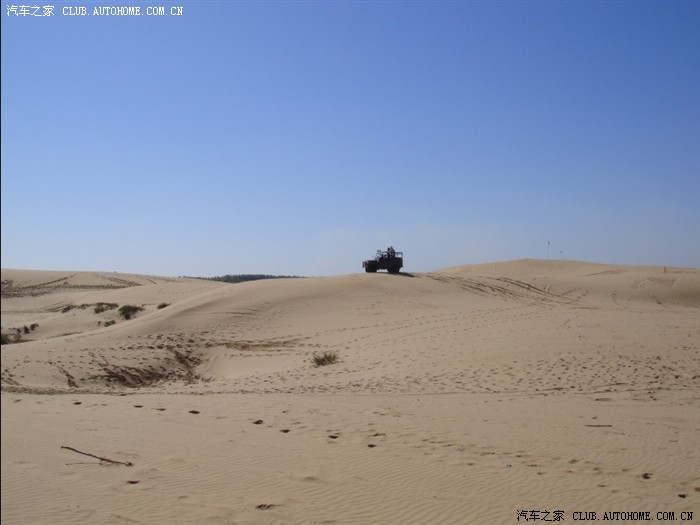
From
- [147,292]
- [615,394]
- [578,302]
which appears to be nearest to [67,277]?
[147,292]

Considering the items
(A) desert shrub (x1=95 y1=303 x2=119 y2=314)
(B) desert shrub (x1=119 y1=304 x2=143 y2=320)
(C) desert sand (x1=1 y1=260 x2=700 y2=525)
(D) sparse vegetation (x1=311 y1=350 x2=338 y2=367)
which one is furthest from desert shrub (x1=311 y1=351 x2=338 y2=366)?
(A) desert shrub (x1=95 y1=303 x2=119 y2=314)

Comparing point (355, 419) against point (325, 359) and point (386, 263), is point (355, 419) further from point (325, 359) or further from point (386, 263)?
point (386, 263)

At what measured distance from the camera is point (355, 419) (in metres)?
10.0

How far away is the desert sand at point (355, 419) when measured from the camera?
19.6 feet

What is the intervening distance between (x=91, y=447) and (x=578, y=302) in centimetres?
3144

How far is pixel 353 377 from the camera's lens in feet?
48.8

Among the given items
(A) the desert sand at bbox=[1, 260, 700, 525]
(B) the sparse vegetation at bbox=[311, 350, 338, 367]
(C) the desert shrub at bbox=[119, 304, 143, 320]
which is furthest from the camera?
(C) the desert shrub at bbox=[119, 304, 143, 320]

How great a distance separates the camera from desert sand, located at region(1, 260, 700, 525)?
5961 mm

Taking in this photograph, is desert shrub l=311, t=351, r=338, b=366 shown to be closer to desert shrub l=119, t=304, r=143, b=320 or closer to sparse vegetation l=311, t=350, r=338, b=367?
sparse vegetation l=311, t=350, r=338, b=367

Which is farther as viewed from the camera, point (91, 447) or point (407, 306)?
point (407, 306)

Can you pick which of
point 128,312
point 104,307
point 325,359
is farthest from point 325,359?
point 104,307

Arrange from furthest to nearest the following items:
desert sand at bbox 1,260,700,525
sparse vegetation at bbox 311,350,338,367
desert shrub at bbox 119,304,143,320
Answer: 1. desert shrub at bbox 119,304,143,320
2. sparse vegetation at bbox 311,350,338,367
3. desert sand at bbox 1,260,700,525

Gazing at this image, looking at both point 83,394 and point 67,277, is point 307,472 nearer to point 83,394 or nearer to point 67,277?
point 83,394

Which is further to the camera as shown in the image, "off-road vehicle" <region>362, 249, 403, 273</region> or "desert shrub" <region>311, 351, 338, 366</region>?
"off-road vehicle" <region>362, 249, 403, 273</region>
